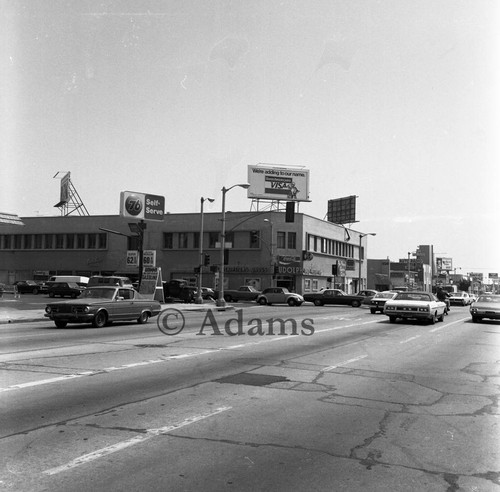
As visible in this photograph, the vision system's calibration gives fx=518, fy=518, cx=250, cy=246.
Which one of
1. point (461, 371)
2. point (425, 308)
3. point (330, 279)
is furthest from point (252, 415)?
point (330, 279)

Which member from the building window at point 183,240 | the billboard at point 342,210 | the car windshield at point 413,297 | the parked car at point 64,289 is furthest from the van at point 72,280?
the billboard at point 342,210

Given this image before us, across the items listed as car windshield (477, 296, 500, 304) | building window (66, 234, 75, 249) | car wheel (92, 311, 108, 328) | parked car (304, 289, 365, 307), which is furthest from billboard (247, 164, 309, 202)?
car wheel (92, 311, 108, 328)

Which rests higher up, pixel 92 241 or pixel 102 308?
pixel 92 241

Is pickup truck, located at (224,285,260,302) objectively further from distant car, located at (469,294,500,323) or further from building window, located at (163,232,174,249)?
distant car, located at (469,294,500,323)

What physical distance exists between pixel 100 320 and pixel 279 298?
28637mm

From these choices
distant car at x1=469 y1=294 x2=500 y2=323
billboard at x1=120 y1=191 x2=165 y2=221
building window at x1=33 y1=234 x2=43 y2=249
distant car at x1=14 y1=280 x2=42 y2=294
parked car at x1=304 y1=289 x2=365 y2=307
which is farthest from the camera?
building window at x1=33 y1=234 x2=43 y2=249

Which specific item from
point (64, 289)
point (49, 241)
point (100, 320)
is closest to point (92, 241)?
point (49, 241)

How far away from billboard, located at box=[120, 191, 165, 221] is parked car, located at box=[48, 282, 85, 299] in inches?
324

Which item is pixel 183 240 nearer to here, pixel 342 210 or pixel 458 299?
pixel 342 210

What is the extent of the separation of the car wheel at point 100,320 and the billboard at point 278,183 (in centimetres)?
4340

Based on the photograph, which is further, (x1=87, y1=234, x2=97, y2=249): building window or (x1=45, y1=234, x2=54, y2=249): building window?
(x1=45, y1=234, x2=54, y2=249): building window

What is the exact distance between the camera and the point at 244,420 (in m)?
6.19

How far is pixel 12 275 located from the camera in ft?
232

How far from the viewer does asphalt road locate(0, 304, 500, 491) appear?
4438 mm
